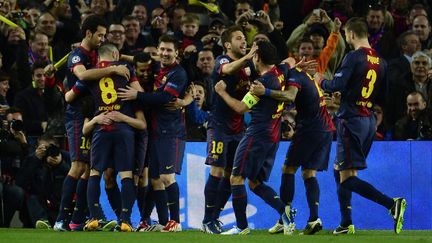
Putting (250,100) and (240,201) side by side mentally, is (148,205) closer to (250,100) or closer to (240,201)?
(240,201)

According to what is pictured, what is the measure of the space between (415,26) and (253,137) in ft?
22.2

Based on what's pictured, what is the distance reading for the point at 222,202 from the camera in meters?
14.7

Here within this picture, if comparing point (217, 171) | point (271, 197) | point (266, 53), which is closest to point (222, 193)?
point (217, 171)

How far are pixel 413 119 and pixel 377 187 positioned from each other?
1260 mm

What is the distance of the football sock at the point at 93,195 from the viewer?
1440 centimetres

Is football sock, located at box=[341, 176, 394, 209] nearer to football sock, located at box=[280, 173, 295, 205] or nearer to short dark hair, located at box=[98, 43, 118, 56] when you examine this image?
football sock, located at box=[280, 173, 295, 205]

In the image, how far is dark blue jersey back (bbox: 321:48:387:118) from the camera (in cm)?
1426

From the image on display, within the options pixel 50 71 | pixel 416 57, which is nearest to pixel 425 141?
pixel 416 57

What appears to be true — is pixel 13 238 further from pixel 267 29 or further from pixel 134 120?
pixel 267 29

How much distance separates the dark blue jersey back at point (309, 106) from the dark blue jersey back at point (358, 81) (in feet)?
0.63

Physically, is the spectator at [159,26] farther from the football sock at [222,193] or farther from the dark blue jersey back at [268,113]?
the dark blue jersey back at [268,113]

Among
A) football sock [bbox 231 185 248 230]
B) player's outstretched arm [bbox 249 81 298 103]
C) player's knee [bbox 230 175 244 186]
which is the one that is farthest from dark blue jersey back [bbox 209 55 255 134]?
football sock [bbox 231 185 248 230]

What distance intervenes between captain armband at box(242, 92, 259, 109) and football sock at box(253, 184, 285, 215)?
960 millimetres

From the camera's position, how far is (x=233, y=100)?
14359mm
